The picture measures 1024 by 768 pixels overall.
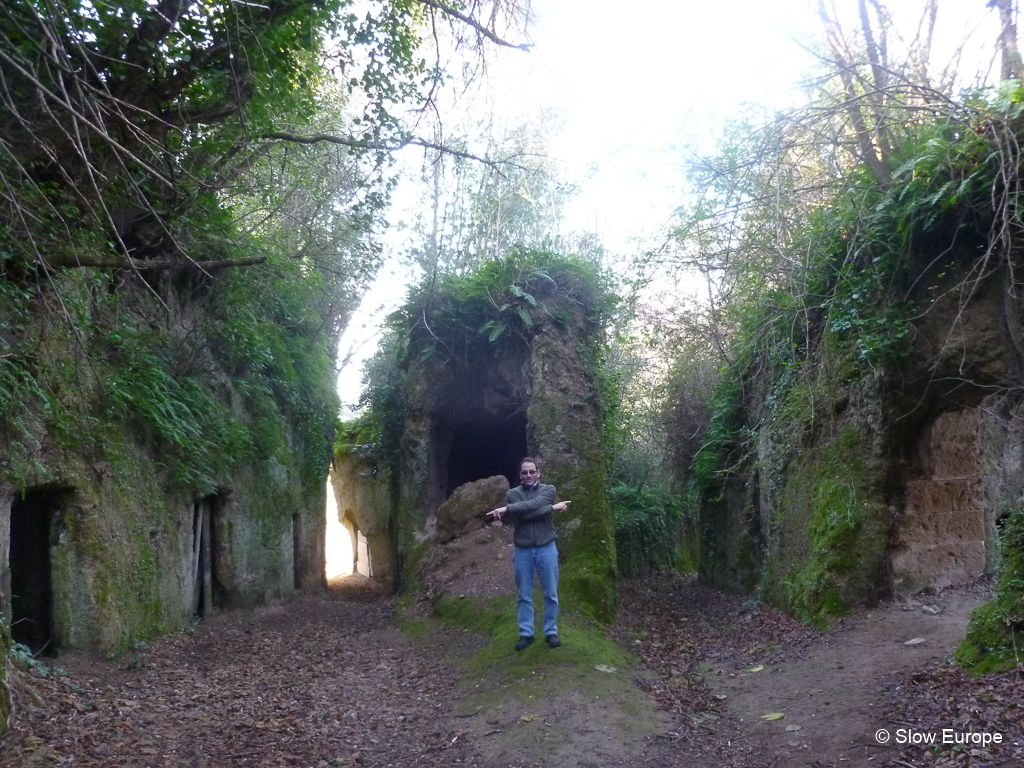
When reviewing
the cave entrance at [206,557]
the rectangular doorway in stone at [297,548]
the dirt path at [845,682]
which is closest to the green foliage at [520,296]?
the rectangular doorway in stone at [297,548]

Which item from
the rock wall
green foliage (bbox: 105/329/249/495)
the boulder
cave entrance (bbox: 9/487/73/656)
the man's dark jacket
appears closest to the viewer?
the man's dark jacket

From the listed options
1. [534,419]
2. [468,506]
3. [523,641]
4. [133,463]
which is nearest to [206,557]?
[133,463]

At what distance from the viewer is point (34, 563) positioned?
7520 millimetres

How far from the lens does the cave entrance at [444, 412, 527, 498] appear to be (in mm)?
16266

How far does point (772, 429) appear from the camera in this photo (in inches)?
404

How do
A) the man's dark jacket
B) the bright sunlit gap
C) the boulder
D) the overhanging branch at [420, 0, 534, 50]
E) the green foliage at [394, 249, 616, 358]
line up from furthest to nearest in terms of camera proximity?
1. the bright sunlit gap
2. the green foliage at [394, 249, 616, 358]
3. the boulder
4. the man's dark jacket
5. the overhanging branch at [420, 0, 534, 50]

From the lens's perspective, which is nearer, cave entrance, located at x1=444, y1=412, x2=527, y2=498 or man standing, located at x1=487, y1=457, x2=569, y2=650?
man standing, located at x1=487, y1=457, x2=569, y2=650

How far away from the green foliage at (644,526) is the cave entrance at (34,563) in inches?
444

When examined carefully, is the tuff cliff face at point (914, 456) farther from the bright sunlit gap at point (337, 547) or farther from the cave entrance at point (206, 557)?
the bright sunlit gap at point (337, 547)

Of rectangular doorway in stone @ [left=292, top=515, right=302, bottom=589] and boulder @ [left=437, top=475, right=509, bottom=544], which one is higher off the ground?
boulder @ [left=437, top=475, right=509, bottom=544]

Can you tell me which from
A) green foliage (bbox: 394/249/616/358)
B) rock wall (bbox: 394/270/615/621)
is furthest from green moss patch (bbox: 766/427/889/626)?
green foliage (bbox: 394/249/616/358)

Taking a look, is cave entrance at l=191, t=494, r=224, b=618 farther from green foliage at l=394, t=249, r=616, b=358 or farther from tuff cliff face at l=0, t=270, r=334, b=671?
green foliage at l=394, t=249, r=616, b=358

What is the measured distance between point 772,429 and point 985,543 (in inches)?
114

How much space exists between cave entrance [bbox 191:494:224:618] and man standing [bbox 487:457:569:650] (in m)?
5.61
